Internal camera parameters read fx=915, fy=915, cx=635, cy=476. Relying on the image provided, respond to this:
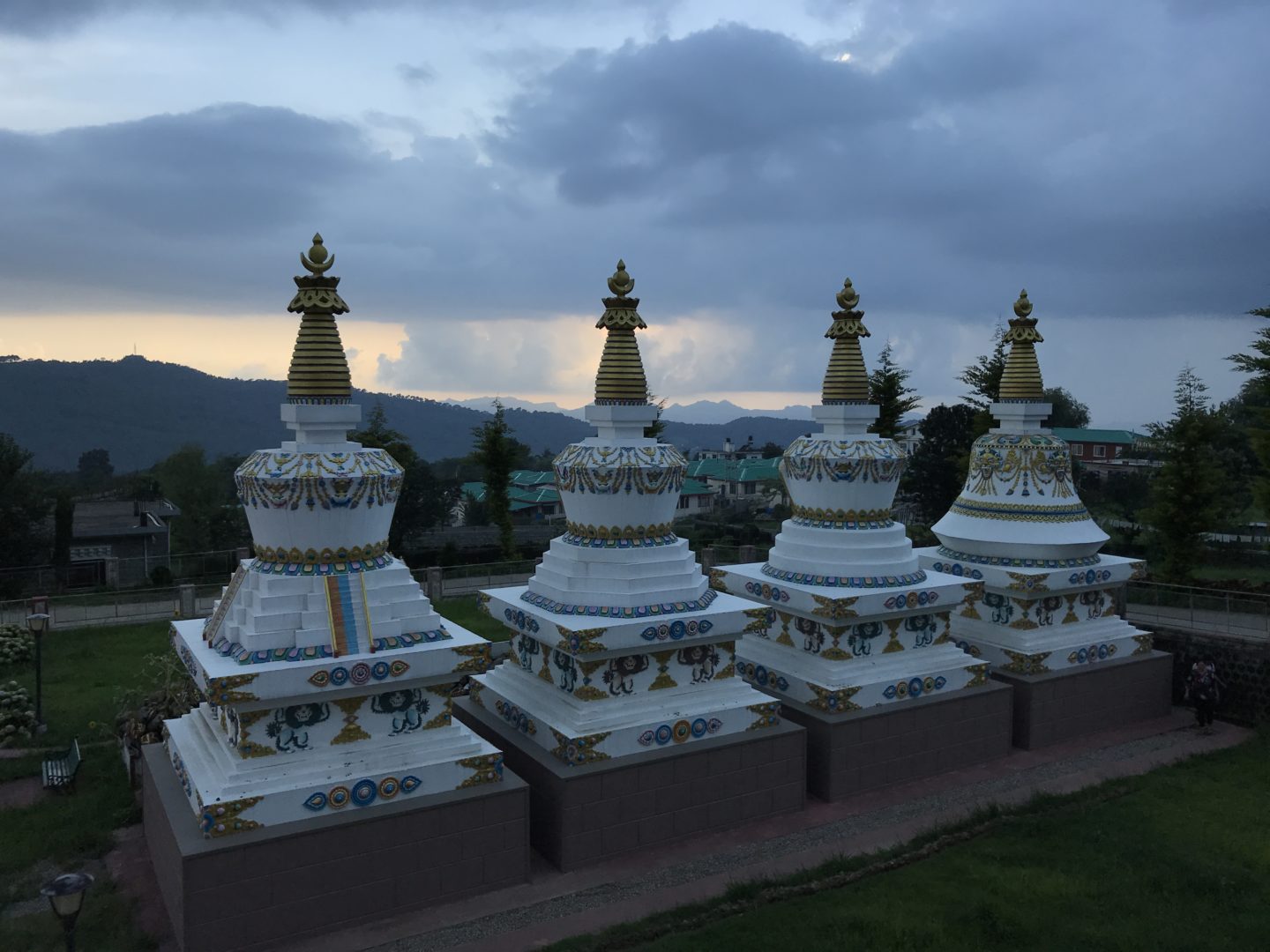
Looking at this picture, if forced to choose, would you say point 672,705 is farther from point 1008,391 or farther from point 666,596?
point 1008,391

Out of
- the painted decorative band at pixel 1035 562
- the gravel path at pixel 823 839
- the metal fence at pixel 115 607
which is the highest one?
the painted decorative band at pixel 1035 562

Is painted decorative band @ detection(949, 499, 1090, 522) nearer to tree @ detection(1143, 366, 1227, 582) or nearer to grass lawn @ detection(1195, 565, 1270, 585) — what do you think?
tree @ detection(1143, 366, 1227, 582)

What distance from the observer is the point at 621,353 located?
934 cm

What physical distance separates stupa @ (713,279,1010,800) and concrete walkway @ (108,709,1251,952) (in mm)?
419

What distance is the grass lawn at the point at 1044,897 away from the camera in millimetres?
6984

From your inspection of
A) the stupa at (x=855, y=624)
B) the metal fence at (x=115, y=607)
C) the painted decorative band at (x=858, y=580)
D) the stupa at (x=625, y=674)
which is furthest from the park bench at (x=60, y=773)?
the metal fence at (x=115, y=607)

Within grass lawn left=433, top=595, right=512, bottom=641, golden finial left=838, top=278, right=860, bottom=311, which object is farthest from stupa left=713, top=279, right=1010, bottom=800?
grass lawn left=433, top=595, right=512, bottom=641

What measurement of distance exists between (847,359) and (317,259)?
20.9 feet

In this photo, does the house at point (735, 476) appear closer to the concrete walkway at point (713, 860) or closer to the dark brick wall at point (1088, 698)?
the dark brick wall at point (1088, 698)

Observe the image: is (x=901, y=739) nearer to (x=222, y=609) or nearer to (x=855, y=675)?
(x=855, y=675)

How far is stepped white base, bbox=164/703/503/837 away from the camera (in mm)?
6855

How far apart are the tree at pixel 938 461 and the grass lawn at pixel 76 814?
2505 centimetres

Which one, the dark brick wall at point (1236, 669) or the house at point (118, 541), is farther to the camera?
the house at point (118, 541)

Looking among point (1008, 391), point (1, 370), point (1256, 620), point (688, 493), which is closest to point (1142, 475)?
point (688, 493)
